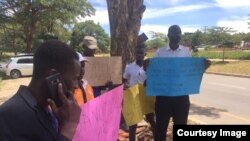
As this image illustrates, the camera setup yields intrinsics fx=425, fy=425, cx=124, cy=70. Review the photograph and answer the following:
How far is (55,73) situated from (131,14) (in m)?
5.72

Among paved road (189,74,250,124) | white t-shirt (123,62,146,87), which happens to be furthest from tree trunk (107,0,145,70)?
paved road (189,74,250,124)

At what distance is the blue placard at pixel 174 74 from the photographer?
4.68m

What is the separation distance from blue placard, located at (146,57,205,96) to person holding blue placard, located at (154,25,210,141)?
106 millimetres

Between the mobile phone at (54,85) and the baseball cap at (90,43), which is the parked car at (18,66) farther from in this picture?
the mobile phone at (54,85)

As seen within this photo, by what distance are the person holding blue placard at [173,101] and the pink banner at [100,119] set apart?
1.58 m

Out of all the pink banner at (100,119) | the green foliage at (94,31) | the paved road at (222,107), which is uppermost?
the green foliage at (94,31)

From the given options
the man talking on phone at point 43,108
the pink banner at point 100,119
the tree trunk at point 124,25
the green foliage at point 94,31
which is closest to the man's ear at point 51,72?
the man talking on phone at point 43,108

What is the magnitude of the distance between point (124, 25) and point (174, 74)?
2.74 m

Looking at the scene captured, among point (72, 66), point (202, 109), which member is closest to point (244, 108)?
point (202, 109)

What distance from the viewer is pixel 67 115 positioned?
1.79m

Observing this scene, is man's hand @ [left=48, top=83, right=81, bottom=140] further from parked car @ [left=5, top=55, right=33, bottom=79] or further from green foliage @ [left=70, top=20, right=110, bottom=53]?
green foliage @ [left=70, top=20, right=110, bottom=53]

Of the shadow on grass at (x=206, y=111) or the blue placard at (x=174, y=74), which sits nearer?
the blue placard at (x=174, y=74)

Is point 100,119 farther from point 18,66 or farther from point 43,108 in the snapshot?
point 18,66

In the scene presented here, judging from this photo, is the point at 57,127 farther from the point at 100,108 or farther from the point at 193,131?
the point at 193,131
